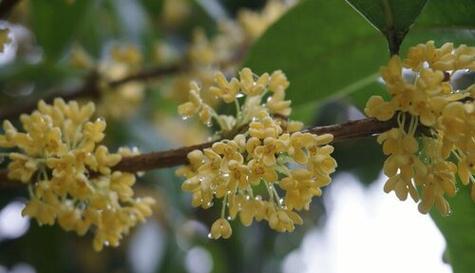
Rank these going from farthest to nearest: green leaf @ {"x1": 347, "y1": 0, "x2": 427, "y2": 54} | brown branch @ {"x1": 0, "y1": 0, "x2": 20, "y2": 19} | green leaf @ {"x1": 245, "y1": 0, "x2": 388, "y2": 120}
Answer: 1. green leaf @ {"x1": 245, "y1": 0, "x2": 388, "y2": 120}
2. brown branch @ {"x1": 0, "y1": 0, "x2": 20, "y2": 19}
3. green leaf @ {"x1": 347, "y1": 0, "x2": 427, "y2": 54}

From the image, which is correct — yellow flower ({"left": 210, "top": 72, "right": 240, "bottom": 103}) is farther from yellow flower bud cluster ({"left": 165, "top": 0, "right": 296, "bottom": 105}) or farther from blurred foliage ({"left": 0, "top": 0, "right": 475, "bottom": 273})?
yellow flower bud cluster ({"left": 165, "top": 0, "right": 296, "bottom": 105})

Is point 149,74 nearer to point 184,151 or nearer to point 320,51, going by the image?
point 320,51

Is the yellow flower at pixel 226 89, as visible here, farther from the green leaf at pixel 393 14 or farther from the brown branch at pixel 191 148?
the green leaf at pixel 393 14

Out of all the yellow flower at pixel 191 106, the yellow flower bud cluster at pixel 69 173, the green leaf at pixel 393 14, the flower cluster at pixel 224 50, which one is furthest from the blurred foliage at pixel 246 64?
the yellow flower bud cluster at pixel 69 173

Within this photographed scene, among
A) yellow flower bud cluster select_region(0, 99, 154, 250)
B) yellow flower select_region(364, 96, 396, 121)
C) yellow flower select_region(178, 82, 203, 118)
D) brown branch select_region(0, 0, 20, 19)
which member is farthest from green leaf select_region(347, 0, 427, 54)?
brown branch select_region(0, 0, 20, 19)

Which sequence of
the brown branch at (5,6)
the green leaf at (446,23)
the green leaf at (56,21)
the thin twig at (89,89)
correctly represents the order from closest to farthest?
the green leaf at (446,23)
the brown branch at (5,6)
the thin twig at (89,89)
the green leaf at (56,21)
